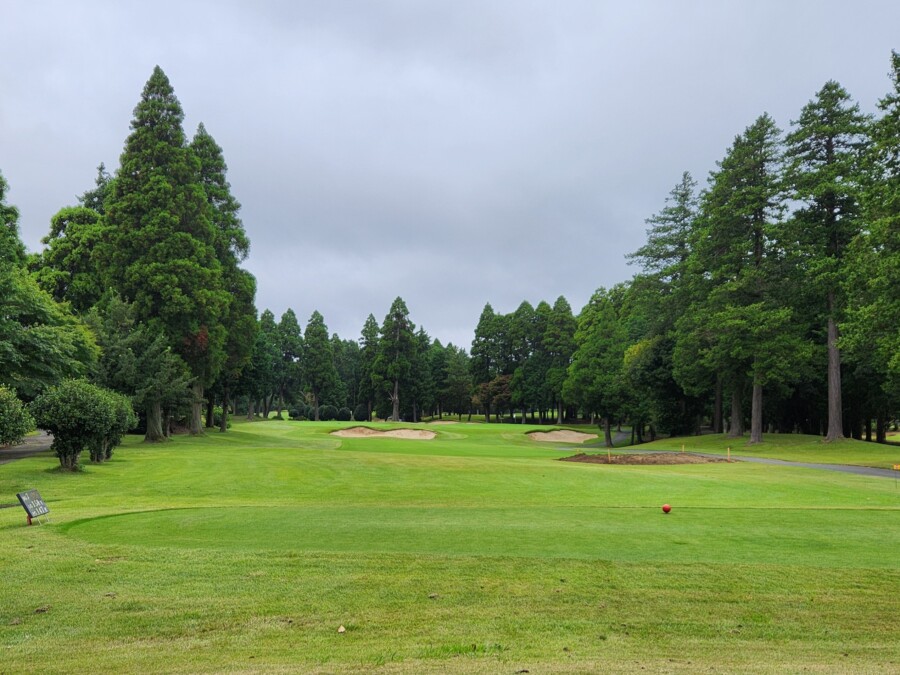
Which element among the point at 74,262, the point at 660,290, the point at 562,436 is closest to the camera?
the point at 74,262

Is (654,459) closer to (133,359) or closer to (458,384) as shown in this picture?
(133,359)

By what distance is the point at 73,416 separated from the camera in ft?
60.4

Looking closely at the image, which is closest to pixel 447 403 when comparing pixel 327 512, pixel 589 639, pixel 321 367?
pixel 321 367

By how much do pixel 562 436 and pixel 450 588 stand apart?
58957 mm

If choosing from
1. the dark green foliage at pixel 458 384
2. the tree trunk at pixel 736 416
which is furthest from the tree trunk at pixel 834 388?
the dark green foliage at pixel 458 384

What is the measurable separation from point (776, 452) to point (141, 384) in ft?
118

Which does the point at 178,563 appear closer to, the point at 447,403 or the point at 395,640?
the point at 395,640

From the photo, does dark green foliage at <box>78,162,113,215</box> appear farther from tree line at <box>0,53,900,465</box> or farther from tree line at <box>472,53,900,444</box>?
tree line at <box>472,53,900,444</box>

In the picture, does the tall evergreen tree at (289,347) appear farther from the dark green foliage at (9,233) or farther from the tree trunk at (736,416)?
the tree trunk at (736,416)

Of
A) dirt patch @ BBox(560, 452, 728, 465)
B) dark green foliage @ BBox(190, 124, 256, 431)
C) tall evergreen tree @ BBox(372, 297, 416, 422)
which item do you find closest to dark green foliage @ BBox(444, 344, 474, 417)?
tall evergreen tree @ BBox(372, 297, 416, 422)

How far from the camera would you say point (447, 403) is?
97562 millimetres

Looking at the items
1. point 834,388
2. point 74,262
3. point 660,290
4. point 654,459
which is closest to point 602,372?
point 660,290

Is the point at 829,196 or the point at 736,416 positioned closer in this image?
the point at 829,196

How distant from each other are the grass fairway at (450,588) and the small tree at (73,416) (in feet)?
19.9
